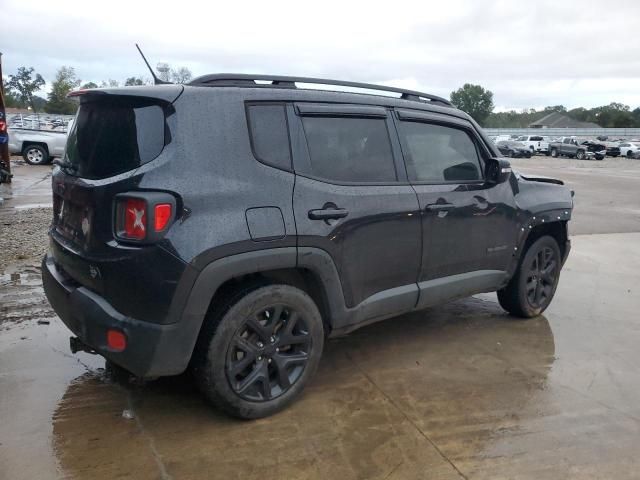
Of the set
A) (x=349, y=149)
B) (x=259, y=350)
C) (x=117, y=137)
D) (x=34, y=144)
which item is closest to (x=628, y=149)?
(x=34, y=144)

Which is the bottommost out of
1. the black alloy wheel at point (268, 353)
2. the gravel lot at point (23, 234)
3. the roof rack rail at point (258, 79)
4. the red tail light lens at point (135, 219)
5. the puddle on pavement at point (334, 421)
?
the gravel lot at point (23, 234)

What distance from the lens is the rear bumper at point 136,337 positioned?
9.11ft

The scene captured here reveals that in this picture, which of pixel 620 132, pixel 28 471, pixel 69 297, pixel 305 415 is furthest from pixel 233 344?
pixel 620 132

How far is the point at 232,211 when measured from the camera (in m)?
2.90

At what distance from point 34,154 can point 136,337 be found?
18.0 metres

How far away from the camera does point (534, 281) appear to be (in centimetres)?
511

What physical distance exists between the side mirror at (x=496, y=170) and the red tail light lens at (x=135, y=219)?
279 cm

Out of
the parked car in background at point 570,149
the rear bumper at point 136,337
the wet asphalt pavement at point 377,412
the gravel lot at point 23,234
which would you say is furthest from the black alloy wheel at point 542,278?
the parked car in background at point 570,149

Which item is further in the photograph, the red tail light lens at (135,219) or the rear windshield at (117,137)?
the rear windshield at (117,137)

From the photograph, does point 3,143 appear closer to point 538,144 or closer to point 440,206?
point 440,206

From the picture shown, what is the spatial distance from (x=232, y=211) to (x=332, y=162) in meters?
0.82

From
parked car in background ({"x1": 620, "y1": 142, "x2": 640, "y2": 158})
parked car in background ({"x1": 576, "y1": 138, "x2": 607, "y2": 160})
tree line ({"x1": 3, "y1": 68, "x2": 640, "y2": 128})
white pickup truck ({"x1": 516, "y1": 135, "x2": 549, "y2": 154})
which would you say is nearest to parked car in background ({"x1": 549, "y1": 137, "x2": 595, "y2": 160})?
parked car in background ({"x1": 576, "y1": 138, "x2": 607, "y2": 160})

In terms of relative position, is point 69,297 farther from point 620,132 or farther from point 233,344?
point 620,132

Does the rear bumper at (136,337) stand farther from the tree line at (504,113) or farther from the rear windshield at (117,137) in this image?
the tree line at (504,113)
